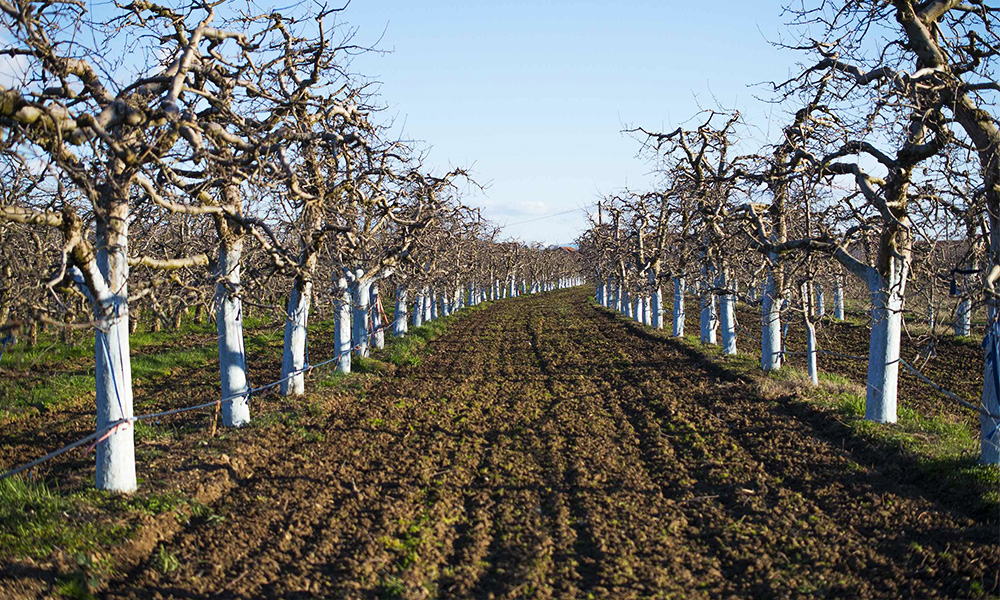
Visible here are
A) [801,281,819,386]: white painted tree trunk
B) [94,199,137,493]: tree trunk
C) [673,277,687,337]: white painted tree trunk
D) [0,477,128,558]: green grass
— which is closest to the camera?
[0,477,128,558]: green grass

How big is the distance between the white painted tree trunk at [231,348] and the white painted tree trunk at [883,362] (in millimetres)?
9286

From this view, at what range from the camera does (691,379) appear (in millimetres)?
14734

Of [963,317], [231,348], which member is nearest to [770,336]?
[963,317]

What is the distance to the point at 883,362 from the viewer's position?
9734 millimetres

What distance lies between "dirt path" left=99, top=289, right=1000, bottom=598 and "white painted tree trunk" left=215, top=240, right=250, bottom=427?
4.52 ft

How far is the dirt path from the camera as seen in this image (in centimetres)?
543

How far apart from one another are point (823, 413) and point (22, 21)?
11353mm

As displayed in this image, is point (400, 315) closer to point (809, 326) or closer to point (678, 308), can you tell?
point (678, 308)

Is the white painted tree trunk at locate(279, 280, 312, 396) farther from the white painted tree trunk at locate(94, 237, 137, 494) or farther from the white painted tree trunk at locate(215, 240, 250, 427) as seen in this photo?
the white painted tree trunk at locate(94, 237, 137, 494)

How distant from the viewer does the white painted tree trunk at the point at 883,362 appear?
9.71 meters

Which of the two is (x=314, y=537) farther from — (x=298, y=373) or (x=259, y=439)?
(x=298, y=373)

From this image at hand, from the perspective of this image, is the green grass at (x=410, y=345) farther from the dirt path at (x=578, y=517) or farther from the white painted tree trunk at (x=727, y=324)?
the white painted tree trunk at (x=727, y=324)

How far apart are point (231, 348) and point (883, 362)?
9.61 metres

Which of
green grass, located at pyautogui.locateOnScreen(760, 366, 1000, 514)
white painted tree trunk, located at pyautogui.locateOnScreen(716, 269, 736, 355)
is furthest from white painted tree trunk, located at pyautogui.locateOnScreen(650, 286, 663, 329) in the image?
green grass, located at pyautogui.locateOnScreen(760, 366, 1000, 514)
